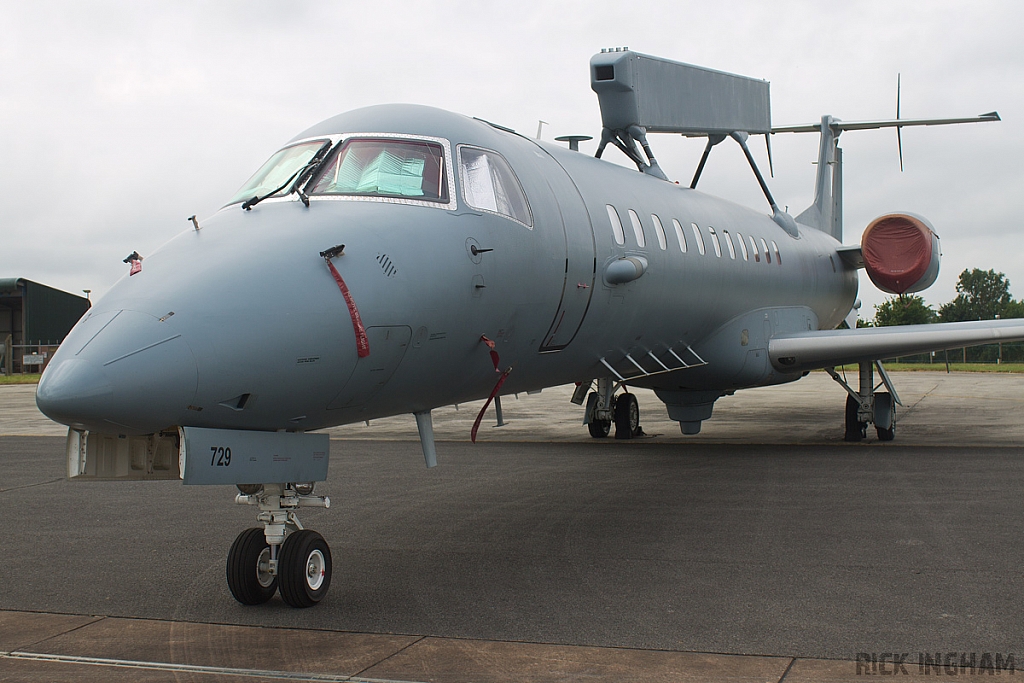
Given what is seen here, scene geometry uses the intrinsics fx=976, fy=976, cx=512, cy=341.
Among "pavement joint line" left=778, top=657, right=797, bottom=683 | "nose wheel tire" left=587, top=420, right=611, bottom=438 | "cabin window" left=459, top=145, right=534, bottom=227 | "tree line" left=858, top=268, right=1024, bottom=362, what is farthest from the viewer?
"tree line" left=858, top=268, right=1024, bottom=362

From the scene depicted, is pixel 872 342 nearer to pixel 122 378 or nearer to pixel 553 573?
pixel 553 573

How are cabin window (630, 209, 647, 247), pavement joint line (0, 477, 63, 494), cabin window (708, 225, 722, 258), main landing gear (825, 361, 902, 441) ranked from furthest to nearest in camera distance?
main landing gear (825, 361, 902, 441)
cabin window (708, 225, 722, 258)
pavement joint line (0, 477, 63, 494)
cabin window (630, 209, 647, 247)

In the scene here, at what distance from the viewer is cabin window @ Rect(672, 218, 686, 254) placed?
34.2 ft

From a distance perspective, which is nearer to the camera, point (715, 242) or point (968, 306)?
point (715, 242)

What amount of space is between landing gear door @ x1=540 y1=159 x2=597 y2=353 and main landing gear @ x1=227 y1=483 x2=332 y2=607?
2.47 metres

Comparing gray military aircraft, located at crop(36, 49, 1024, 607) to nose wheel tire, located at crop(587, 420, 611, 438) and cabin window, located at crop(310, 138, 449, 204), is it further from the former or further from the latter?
nose wheel tire, located at crop(587, 420, 611, 438)

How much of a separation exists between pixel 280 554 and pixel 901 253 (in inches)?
501

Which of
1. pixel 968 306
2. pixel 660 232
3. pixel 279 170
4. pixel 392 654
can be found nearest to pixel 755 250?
pixel 660 232

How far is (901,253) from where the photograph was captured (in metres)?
15.6

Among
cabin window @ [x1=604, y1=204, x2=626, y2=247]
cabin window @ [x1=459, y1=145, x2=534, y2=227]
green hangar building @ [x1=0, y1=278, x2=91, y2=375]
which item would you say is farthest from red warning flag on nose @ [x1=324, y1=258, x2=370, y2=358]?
green hangar building @ [x1=0, y1=278, x2=91, y2=375]

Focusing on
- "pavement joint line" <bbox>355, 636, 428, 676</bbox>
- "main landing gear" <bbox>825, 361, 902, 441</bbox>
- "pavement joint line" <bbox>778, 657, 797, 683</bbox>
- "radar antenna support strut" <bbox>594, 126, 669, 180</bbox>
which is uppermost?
"radar antenna support strut" <bbox>594, 126, 669, 180</bbox>

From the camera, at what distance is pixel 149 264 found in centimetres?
527

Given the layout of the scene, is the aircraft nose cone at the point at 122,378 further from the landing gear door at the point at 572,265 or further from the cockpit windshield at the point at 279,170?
the landing gear door at the point at 572,265

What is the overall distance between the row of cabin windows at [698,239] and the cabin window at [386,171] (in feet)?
8.80
